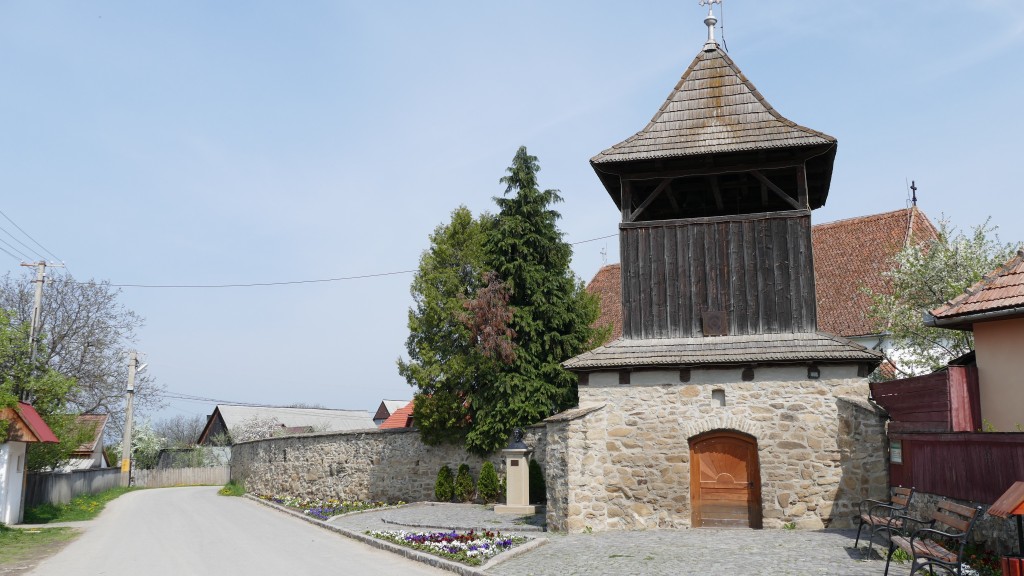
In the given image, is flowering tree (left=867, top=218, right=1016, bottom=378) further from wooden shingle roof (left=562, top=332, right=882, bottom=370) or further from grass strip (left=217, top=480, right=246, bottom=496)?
grass strip (left=217, top=480, right=246, bottom=496)

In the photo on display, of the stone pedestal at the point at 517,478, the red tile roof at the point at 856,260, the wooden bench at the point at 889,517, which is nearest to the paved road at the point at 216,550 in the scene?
the stone pedestal at the point at 517,478

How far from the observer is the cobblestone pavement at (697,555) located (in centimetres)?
956

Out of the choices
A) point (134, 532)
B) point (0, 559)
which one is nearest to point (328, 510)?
point (134, 532)

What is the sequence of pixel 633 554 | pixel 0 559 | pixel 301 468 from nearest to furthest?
1. pixel 633 554
2. pixel 0 559
3. pixel 301 468

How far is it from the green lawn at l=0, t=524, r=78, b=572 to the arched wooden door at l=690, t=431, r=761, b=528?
438 inches

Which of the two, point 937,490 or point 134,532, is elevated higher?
point 937,490

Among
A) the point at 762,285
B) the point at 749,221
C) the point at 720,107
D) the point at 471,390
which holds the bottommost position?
the point at 471,390

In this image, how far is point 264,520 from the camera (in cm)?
2039

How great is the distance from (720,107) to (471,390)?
9.89 metres

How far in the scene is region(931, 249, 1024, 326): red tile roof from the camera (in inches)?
445

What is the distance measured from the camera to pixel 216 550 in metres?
14.1

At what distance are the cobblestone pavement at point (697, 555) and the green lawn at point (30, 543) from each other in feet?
26.9

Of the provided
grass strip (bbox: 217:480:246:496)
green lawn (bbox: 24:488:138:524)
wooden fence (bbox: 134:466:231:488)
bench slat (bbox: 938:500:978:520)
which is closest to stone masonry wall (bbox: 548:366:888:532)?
bench slat (bbox: 938:500:978:520)

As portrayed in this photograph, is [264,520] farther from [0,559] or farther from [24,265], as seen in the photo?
[24,265]
